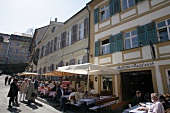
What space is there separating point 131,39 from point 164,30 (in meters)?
2.04

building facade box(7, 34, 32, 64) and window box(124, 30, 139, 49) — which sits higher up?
building facade box(7, 34, 32, 64)

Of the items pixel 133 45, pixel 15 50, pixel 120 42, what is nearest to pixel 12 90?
pixel 120 42

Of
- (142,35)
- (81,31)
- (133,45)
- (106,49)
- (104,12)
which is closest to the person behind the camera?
(142,35)

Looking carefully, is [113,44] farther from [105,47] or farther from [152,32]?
[152,32]

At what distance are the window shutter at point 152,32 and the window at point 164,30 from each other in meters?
0.24

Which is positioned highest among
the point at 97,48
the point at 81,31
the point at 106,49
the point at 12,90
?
the point at 81,31

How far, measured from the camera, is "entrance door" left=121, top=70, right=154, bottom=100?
7.89 metres

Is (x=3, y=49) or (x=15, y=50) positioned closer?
(x=3, y=49)

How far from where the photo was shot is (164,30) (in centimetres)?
742

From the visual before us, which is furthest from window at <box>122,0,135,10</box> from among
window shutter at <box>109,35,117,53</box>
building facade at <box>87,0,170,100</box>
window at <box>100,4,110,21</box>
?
window shutter at <box>109,35,117,53</box>

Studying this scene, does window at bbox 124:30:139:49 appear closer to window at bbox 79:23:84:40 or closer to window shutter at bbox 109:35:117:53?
window shutter at bbox 109:35:117:53

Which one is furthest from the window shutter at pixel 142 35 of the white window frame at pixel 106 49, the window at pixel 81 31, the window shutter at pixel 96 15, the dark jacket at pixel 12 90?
the dark jacket at pixel 12 90

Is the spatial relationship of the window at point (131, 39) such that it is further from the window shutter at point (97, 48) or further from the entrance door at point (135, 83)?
the window shutter at point (97, 48)

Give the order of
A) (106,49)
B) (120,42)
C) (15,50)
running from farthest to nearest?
(15,50)
(106,49)
(120,42)
